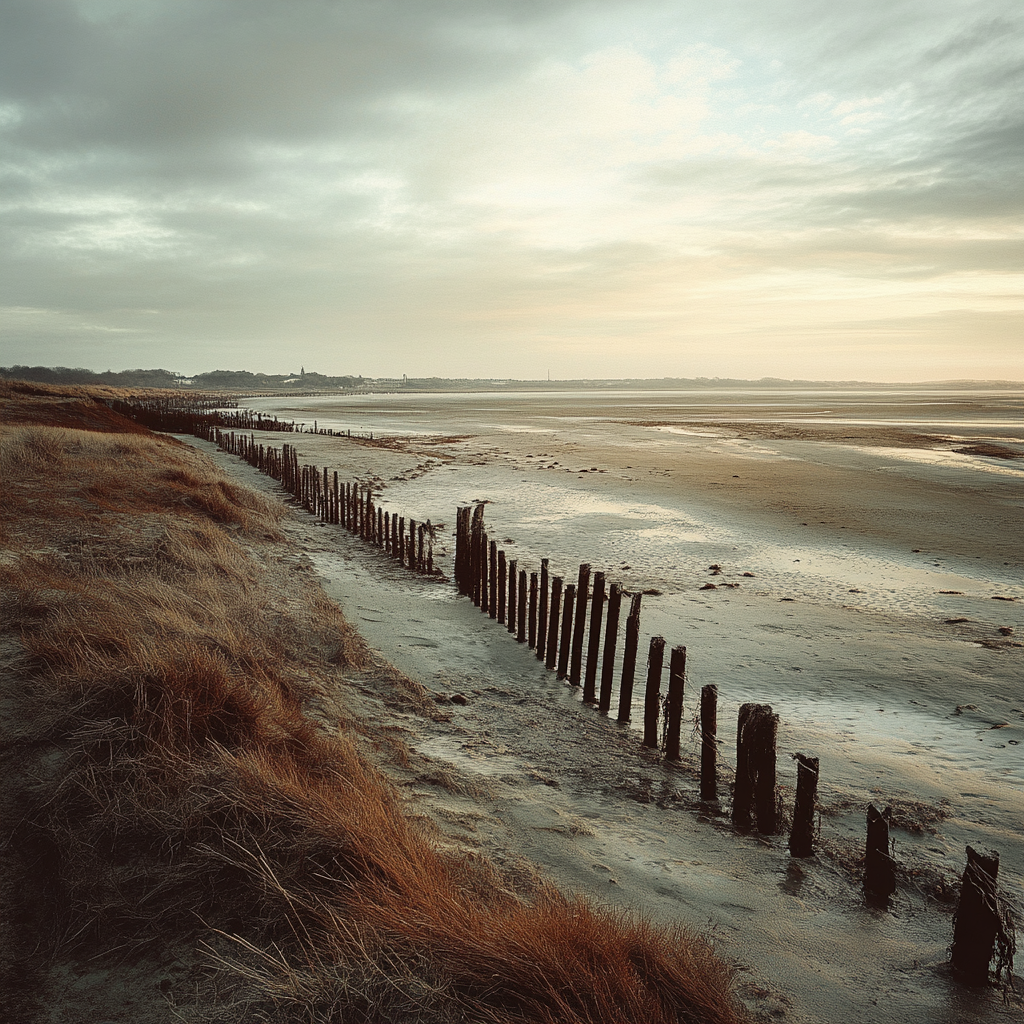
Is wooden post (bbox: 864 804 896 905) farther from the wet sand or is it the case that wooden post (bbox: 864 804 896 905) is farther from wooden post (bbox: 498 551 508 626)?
wooden post (bbox: 498 551 508 626)

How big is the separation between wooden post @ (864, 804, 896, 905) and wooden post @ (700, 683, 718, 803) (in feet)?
4.19

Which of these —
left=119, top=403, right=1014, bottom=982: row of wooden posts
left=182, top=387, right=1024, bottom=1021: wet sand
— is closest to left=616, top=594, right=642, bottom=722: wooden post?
left=119, top=403, right=1014, bottom=982: row of wooden posts

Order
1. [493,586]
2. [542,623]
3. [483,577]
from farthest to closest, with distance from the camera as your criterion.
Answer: [483,577], [493,586], [542,623]

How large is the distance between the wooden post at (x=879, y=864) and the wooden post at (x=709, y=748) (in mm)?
1276

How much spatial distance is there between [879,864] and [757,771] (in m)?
0.94

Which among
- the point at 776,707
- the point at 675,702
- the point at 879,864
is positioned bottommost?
the point at 776,707

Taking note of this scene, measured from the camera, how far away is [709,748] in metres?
5.16

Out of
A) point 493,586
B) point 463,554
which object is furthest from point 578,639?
point 463,554

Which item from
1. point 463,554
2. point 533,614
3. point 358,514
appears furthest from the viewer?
point 358,514

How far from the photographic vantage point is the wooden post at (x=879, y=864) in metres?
3.99

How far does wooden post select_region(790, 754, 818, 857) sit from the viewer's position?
172 inches

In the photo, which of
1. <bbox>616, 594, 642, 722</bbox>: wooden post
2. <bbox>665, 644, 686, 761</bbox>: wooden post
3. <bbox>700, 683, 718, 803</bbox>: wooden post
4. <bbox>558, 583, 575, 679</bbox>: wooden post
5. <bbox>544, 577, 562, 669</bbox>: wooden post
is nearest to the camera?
<bbox>700, 683, 718, 803</bbox>: wooden post

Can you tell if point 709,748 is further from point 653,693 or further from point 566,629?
point 566,629

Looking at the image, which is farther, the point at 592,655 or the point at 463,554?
the point at 463,554
